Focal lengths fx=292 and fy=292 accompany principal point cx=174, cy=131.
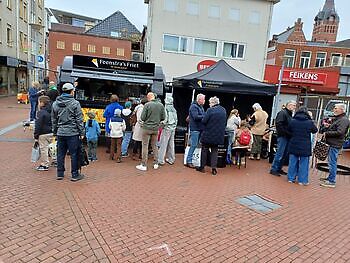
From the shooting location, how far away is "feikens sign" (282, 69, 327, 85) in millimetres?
22209

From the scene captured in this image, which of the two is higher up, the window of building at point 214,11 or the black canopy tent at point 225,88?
the window of building at point 214,11

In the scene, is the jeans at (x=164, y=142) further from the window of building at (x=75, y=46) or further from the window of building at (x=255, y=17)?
the window of building at (x=75, y=46)

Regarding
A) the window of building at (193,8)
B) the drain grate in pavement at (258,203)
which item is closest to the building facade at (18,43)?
the window of building at (193,8)

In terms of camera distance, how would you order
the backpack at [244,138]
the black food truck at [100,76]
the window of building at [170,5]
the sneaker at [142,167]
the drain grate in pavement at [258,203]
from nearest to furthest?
the drain grate in pavement at [258,203] < the sneaker at [142,167] < the backpack at [244,138] < the black food truck at [100,76] < the window of building at [170,5]

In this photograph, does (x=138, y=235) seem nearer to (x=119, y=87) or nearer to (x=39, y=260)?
(x=39, y=260)

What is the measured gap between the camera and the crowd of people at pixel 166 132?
17.6ft

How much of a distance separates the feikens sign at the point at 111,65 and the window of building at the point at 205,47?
38.1 ft

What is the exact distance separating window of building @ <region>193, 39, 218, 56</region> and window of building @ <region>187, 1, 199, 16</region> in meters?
1.74

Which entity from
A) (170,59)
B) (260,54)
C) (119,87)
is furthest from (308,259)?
(260,54)

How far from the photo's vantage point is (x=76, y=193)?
4.91 metres

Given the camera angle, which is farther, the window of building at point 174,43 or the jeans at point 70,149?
the window of building at point 174,43

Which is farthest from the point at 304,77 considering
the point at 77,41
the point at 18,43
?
the point at 77,41

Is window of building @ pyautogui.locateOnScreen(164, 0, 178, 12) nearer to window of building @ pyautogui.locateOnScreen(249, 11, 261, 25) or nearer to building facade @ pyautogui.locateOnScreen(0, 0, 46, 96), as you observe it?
window of building @ pyautogui.locateOnScreen(249, 11, 261, 25)

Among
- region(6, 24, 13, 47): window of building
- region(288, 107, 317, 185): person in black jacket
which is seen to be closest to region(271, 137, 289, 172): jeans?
region(288, 107, 317, 185): person in black jacket
